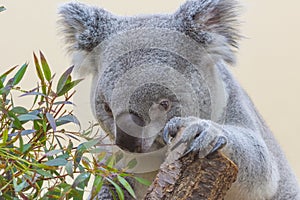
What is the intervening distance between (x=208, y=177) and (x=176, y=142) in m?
0.15

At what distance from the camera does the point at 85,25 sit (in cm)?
164

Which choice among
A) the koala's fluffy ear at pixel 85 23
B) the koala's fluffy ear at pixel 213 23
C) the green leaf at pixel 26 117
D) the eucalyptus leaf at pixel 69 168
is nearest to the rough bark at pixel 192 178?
the eucalyptus leaf at pixel 69 168

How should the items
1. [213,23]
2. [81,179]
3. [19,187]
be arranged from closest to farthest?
[19,187], [81,179], [213,23]

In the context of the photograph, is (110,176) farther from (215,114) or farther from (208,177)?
(215,114)

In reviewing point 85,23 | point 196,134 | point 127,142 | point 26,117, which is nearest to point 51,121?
point 26,117

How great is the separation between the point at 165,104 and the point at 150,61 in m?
0.13

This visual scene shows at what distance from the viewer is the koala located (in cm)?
142

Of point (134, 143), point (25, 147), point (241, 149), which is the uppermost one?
point (25, 147)

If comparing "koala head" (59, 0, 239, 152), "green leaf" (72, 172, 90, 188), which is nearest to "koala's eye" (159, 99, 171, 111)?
"koala head" (59, 0, 239, 152)

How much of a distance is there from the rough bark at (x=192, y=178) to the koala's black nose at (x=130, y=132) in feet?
0.59

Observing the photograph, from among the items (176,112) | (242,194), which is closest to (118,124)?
(176,112)

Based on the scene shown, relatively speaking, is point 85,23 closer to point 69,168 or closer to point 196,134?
point 196,134

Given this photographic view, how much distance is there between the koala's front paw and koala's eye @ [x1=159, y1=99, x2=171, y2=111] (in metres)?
0.08

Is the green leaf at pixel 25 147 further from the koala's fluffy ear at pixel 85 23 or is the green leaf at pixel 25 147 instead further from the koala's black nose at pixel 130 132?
the koala's fluffy ear at pixel 85 23
